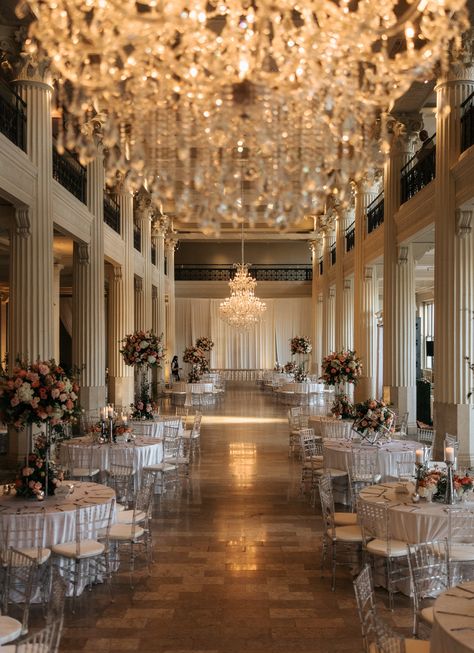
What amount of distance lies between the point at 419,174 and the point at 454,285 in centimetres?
371

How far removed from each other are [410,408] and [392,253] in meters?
3.50

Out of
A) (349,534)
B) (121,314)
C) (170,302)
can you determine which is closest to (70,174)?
(121,314)

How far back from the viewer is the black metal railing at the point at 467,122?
1102cm

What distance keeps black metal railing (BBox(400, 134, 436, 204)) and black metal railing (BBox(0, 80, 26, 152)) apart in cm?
721

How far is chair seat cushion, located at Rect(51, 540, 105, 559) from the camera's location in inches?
230

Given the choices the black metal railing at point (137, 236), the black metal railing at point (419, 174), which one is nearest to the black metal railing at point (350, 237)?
the black metal railing at point (137, 236)

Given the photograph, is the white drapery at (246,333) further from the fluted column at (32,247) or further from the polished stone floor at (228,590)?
the polished stone floor at (228,590)

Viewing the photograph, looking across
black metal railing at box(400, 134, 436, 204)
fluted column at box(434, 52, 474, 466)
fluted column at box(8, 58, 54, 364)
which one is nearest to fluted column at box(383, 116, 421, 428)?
black metal railing at box(400, 134, 436, 204)

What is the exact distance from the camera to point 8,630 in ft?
13.7

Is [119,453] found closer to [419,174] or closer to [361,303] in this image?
[419,174]

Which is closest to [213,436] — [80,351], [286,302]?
[80,351]

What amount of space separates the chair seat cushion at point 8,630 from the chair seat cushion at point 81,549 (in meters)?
1.49

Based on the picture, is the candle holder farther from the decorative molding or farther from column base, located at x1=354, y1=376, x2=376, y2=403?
column base, located at x1=354, y1=376, x2=376, y2=403

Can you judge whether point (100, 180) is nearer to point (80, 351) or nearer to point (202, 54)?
point (80, 351)
